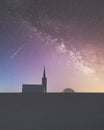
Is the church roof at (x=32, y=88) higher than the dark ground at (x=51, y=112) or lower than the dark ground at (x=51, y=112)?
higher

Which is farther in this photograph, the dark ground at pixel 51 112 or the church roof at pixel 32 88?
the church roof at pixel 32 88

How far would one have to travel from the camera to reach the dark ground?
2017 cm

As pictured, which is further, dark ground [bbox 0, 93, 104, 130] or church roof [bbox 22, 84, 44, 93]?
church roof [bbox 22, 84, 44, 93]

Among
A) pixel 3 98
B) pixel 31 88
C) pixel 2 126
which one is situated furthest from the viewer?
pixel 31 88

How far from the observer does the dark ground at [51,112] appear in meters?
20.2

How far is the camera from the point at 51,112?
2092cm

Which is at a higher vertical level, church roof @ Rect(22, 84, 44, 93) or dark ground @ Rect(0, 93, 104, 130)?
church roof @ Rect(22, 84, 44, 93)

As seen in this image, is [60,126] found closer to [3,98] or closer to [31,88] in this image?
[3,98]

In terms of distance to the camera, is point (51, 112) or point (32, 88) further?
point (32, 88)

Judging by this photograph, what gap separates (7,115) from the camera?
799 inches

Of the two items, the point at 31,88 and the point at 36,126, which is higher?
the point at 31,88

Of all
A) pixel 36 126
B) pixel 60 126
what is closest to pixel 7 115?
pixel 36 126

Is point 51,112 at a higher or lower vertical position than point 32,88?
lower

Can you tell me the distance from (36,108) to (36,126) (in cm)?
144
